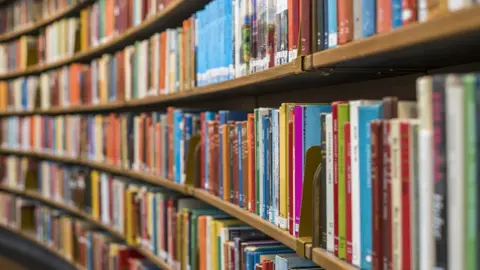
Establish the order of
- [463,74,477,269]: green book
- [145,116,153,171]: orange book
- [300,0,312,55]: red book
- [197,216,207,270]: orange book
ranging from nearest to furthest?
[463,74,477,269]: green book < [300,0,312,55]: red book < [197,216,207,270]: orange book < [145,116,153,171]: orange book

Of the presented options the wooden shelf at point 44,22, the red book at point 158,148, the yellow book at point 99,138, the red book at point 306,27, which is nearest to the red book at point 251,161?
the red book at point 306,27

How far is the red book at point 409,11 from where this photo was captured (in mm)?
979

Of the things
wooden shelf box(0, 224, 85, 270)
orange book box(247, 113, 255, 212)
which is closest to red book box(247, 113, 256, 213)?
orange book box(247, 113, 255, 212)

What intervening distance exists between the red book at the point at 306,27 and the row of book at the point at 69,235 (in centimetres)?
181

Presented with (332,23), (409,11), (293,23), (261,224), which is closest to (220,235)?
(261,224)

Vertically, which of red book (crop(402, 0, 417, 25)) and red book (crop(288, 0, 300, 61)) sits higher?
red book (crop(288, 0, 300, 61))

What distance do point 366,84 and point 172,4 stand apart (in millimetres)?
963

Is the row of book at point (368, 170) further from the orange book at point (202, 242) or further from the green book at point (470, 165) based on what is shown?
the orange book at point (202, 242)

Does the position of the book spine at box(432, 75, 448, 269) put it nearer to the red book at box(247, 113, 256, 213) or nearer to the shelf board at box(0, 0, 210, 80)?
the red book at box(247, 113, 256, 213)

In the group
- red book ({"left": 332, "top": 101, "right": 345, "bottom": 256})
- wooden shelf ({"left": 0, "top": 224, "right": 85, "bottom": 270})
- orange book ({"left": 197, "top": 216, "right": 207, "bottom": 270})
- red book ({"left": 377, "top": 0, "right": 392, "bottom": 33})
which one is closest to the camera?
red book ({"left": 377, "top": 0, "right": 392, "bottom": 33})

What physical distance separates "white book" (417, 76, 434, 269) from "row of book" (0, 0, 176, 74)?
1850 millimetres

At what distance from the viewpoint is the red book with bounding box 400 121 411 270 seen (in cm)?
92

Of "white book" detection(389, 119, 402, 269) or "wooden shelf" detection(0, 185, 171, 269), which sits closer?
"white book" detection(389, 119, 402, 269)

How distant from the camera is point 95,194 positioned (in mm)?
3637
